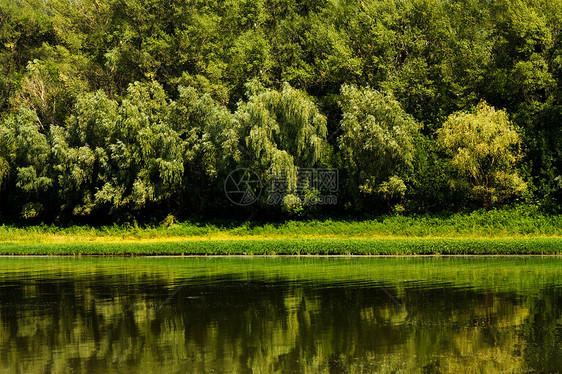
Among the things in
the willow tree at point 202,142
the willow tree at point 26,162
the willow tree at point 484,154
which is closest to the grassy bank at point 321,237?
the willow tree at point 484,154

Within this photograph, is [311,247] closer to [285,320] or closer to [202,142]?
[202,142]

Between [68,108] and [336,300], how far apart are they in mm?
46098

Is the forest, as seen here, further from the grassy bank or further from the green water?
the green water

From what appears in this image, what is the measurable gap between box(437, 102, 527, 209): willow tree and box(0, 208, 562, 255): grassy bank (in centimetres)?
172

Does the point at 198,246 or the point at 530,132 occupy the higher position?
the point at 530,132

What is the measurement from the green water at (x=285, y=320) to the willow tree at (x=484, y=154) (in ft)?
50.2

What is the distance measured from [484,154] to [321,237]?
1270cm

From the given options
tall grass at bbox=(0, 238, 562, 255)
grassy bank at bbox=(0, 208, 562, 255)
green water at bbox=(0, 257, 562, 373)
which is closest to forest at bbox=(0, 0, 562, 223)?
grassy bank at bbox=(0, 208, 562, 255)

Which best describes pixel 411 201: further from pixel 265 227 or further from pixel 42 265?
pixel 42 265

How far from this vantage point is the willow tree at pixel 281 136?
47.4 m

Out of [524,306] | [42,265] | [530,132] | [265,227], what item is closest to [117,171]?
[265,227]

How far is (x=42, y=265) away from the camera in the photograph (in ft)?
119

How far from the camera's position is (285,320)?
18.8m

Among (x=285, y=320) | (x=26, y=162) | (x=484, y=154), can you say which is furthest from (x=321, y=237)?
(x=285, y=320)
